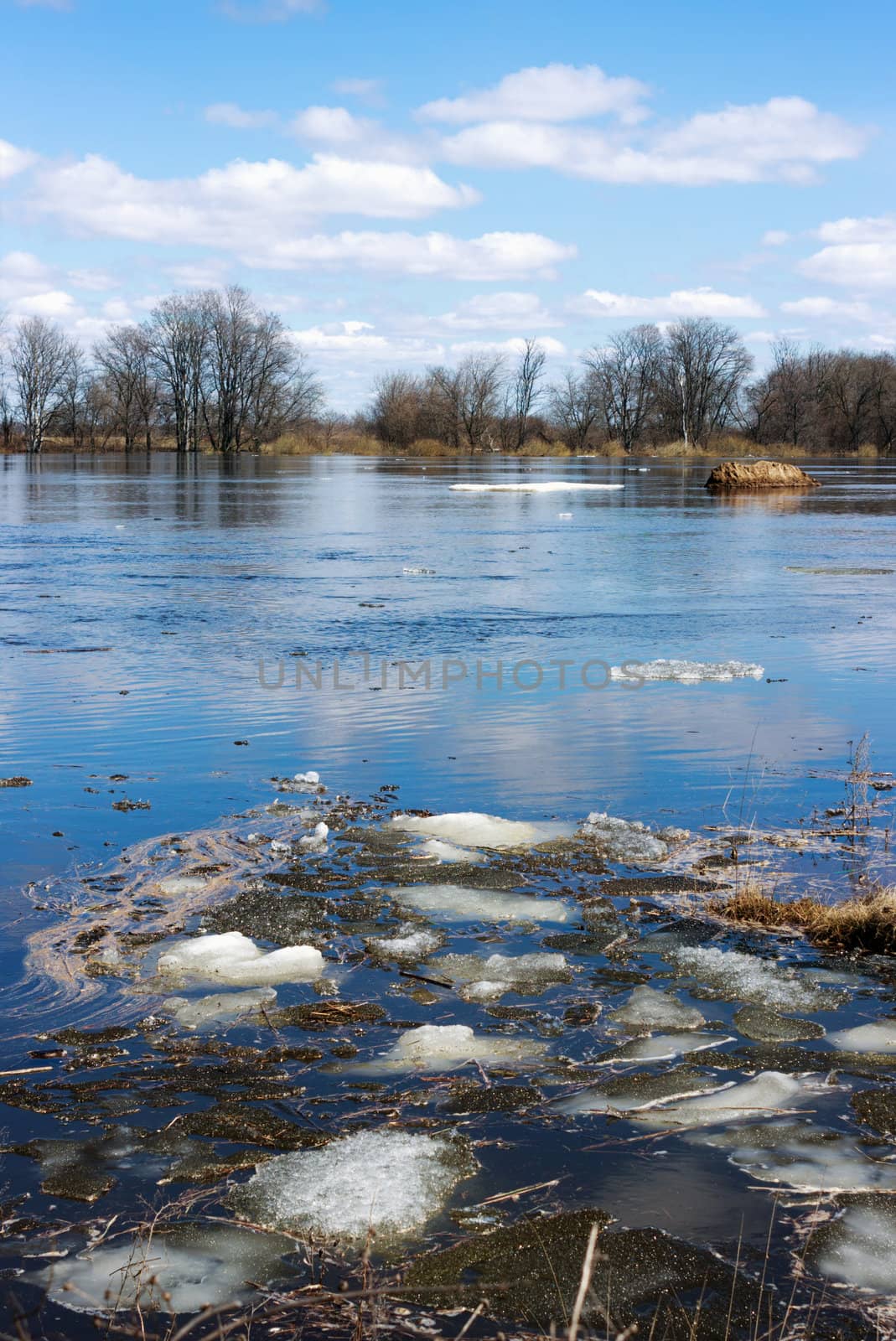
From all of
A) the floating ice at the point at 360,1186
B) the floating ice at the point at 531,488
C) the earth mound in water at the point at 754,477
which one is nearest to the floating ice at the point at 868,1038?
the floating ice at the point at 360,1186

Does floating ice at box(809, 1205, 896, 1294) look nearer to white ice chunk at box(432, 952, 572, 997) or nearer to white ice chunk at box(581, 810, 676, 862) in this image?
white ice chunk at box(432, 952, 572, 997)

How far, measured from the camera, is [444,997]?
470 cm

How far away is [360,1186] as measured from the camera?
3410mm

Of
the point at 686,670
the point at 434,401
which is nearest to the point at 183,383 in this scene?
the point at 434,401

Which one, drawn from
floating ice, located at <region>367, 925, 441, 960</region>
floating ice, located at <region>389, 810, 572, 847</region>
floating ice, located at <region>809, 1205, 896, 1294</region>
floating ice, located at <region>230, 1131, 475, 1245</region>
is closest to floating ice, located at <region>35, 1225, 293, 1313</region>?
floating ice, located at <region>230, 1131, 475, 1245</region>

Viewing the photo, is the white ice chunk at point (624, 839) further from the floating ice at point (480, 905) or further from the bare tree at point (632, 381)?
the bare tree at point (632, 381)

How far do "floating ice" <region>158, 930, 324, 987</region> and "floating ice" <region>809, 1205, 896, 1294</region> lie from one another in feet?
7.49

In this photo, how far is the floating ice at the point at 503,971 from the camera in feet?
15.7

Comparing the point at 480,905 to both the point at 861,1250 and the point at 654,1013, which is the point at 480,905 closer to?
the point at 654,1013

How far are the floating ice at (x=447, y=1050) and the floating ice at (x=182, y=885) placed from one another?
1791 millimetres

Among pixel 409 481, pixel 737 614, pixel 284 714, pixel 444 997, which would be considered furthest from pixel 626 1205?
pixel 409 481

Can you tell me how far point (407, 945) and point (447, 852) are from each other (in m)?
1.11

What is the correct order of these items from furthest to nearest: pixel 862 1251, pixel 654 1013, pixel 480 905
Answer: pixel 480 905, pixel 654 1013, pixel 862 1251

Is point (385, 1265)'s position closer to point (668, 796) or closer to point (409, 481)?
point (668, 796)
